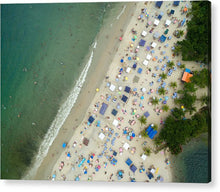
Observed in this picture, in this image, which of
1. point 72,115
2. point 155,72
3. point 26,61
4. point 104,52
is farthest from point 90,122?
A: point 26,61

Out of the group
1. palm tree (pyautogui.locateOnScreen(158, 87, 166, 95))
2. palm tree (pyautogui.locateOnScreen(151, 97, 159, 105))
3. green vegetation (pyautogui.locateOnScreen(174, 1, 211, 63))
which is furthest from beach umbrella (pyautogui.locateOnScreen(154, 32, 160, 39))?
palm tree (pyautogui.locateOnScreen(151, 97, 159, 105))

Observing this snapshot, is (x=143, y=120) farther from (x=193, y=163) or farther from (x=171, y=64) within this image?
(x=193, y=163)

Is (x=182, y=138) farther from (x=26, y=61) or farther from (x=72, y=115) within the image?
(x=26, y=61)

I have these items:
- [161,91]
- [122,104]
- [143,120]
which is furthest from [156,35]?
[143,120]

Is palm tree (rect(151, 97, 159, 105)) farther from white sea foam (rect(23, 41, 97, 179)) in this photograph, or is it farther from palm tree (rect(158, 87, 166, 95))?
white sea foam (rect(23, 41, 97, 179))

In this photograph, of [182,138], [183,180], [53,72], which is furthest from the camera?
[53,72]

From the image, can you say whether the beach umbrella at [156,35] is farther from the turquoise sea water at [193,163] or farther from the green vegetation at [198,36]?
the turquoise sea water at [193,163]

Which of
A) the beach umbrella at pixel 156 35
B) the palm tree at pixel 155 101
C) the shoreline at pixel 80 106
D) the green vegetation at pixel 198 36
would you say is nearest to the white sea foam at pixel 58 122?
the shoreline at pixel 80 106

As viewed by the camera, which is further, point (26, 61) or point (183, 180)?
point (26, 61)
